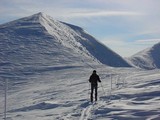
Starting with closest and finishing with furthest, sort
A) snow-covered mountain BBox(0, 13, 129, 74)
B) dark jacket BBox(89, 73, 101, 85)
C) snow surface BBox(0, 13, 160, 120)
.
Result: snow surface BBox(0, 13, 160, 120) → dark jacket BBox(89, 73, 101, 85) → snow-covered mountain BBox(0, 13, 129, 74)

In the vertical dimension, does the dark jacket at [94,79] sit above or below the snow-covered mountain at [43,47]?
below

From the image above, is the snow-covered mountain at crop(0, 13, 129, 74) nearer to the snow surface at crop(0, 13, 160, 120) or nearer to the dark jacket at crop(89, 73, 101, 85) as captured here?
the snow surface at crop(0, 13, 160, 120)

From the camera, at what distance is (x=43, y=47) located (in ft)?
417

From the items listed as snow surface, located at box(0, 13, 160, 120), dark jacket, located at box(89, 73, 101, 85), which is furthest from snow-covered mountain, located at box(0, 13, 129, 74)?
dark jacket, located at box(89, 73, 101, 85)

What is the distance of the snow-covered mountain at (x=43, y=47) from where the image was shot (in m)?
104

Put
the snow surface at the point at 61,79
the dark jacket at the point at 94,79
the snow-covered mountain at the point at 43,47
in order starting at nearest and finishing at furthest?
the snow surface at the point at 61,79
the dark jacket at the point at 94,79
the snow-covered mountain at the point at 43,47

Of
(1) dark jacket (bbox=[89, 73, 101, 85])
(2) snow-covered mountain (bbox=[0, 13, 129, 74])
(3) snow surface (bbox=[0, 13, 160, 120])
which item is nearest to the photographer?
(3) snow surface (bbox=[0, 13, 160, 120])

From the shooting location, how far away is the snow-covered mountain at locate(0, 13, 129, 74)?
342ft

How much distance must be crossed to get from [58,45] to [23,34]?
2153 centimetres

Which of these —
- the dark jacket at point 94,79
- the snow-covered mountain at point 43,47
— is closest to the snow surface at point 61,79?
the snow-covered mountain at point 43,47

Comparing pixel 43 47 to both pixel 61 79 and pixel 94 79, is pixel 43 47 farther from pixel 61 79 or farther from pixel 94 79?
pixel 94 79

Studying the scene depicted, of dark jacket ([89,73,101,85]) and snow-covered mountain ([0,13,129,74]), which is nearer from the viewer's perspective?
dark jacket ([89,73,101,85])

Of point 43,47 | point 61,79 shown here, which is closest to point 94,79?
point 61,79

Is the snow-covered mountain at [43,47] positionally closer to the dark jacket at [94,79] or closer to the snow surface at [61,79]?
the snow surface at [61,79]
